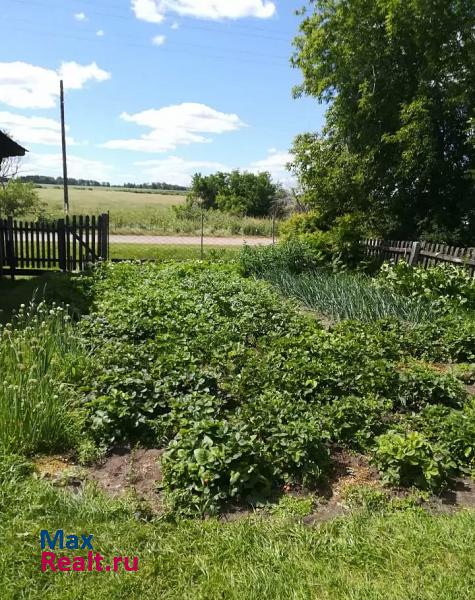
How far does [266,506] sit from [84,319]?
346cm

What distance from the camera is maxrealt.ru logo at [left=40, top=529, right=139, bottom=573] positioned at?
2195 millimetres

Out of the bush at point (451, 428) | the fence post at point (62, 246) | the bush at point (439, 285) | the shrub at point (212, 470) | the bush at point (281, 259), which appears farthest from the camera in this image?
the fence post at point (62, 246)

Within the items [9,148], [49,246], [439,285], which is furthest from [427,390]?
[49,246]

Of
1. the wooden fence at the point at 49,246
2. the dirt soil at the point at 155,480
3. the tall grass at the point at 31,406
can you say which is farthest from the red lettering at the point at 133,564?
the wooden fence at the point at 49,246

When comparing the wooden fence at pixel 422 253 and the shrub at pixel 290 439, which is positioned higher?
the wooden fence at pixel 422 253

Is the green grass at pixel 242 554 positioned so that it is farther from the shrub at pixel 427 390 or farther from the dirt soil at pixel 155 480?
the shrub at pixel 427 390

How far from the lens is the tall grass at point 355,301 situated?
20.8ft

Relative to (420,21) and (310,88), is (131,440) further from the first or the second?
(310,88)

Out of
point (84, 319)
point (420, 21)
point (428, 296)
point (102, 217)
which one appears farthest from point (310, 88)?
point (84, 319)

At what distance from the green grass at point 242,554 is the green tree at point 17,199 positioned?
26.8 metres

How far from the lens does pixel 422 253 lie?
936 centimetres

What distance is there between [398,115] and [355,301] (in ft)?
24.3

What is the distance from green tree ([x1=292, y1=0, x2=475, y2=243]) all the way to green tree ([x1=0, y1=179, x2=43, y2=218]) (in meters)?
19.5

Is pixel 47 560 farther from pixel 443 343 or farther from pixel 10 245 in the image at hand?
pixel 10 245
